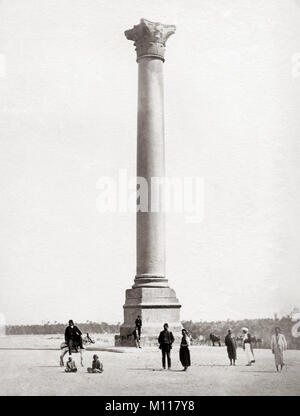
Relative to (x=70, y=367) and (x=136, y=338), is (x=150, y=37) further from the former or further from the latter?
(x=70, y=367)

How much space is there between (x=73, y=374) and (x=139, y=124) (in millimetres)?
20378

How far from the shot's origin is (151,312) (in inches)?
1548

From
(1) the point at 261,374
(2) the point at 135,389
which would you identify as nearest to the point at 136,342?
(1) the point at 261,374

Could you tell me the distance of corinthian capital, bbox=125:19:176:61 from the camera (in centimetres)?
4166

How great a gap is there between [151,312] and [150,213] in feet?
20.9

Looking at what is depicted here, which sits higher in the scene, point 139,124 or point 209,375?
point 139,124

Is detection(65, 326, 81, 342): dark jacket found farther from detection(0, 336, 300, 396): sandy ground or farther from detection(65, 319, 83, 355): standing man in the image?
detection(0, 336, 300, 396): sandy ground

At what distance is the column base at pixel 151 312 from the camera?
38812 millimetres

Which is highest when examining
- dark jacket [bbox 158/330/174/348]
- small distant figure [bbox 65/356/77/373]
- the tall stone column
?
the tall stone column

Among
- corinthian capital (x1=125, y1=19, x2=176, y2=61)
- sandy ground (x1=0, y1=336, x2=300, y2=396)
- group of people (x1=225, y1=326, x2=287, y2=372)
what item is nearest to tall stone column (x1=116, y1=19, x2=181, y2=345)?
corinthian capital (x1=125, y1=19, x2=176, y2=61)
